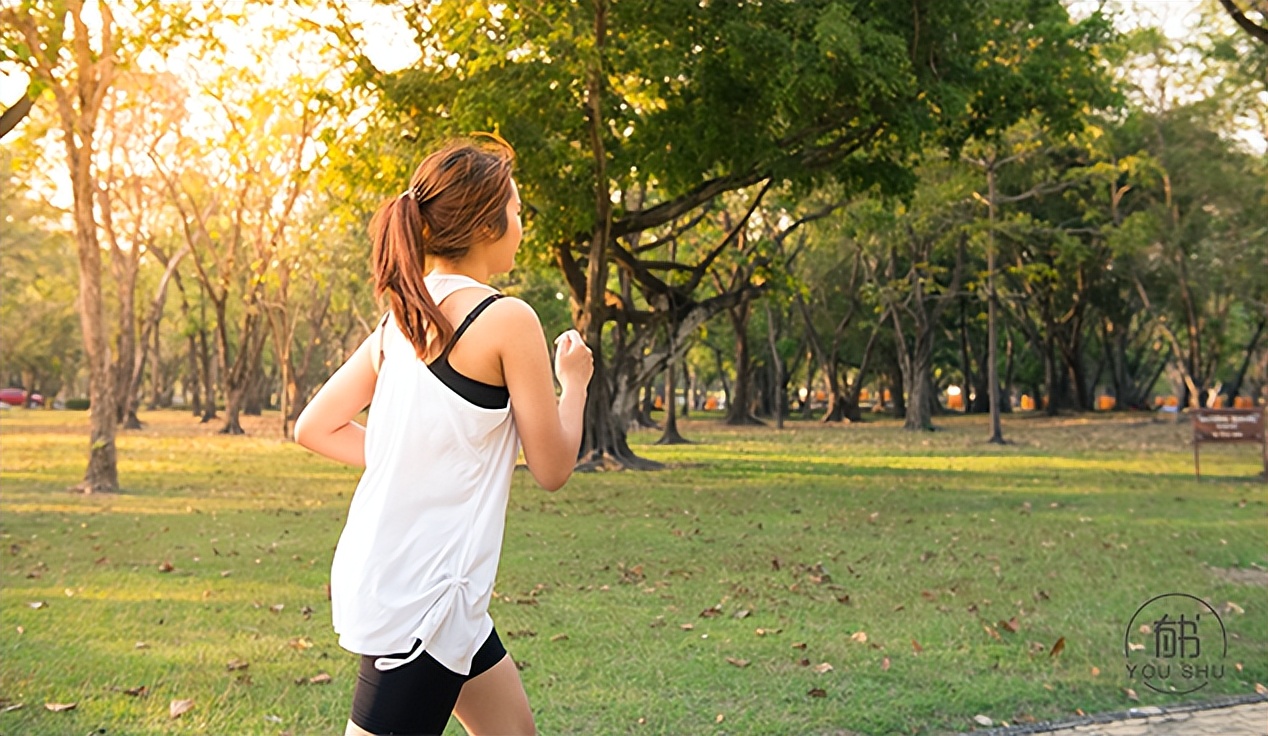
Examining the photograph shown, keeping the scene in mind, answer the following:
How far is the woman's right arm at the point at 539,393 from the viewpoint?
2.38m

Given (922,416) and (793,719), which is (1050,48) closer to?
(793,719)

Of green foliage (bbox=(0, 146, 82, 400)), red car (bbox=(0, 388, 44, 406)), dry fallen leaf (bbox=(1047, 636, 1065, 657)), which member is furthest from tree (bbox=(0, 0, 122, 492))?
red car (bbox=(0, 388, 44, 406))

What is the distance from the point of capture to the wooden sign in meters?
18.3

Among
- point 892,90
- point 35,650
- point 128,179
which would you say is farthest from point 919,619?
point 128,179

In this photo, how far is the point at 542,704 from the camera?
6.02 metres

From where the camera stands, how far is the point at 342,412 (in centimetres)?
277

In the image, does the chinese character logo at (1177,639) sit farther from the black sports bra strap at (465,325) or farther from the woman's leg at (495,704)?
the black sports bra strap at (465,325)

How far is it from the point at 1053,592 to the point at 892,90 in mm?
10467

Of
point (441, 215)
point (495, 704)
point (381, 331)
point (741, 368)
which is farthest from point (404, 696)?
point (741, 368)

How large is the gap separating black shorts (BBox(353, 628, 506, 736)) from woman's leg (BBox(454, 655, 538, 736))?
0.13 m

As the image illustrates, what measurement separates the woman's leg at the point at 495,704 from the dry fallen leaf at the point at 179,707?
3.72m

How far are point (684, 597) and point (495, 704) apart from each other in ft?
21.8

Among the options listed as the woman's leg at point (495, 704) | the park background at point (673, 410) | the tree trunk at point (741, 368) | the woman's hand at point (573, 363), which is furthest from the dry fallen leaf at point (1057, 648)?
the tree trunk at point (741, 368)

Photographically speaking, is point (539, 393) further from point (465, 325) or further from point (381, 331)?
point (381, 331)
